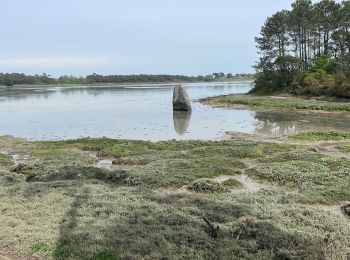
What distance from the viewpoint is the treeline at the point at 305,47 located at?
55.0 metres

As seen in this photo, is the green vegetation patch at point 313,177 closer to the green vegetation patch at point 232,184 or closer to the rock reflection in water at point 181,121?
the green vegetation patch at point 232,184

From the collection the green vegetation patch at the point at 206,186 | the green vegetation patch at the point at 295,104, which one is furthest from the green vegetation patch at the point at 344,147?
the green vegetation patch at the point at 295,104

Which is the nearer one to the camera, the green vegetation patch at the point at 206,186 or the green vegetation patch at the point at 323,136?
the green vegetation patch at the point at 206,186

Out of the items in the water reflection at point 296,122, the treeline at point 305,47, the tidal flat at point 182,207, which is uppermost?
the treeline at point 305,47

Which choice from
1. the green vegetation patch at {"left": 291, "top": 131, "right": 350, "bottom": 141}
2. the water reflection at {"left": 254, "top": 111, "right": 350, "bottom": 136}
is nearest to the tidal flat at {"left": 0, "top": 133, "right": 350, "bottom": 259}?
the green vegetation patch at {"left": 291, "top": 131, "right": 350, "bottom": 141}

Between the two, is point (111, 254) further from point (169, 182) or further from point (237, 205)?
point (169, 182)

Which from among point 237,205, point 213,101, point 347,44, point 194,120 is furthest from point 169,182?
point 347,44

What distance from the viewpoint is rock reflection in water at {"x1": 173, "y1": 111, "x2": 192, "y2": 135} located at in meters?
32.6

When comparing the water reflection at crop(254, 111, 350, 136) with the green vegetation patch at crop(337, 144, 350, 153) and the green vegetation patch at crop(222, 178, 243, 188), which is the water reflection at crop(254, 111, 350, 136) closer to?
the green vegetation patch at crop(337, 144, 350, 153)

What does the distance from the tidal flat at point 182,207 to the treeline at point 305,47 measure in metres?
37.4

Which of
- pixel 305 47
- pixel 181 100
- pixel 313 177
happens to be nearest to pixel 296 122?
pixel 181 100

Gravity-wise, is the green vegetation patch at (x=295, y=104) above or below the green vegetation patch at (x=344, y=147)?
above

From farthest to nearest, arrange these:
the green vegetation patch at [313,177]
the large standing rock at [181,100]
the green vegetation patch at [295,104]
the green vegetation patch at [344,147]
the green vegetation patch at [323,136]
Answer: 1. the large standing rock at [181,100]
2. the green vegetation patch at [295,104]
3. the green vegetation patch at [323,136]
4. the green vegetation patch at [344,147]
5. the green vegetation patch at [313,177]

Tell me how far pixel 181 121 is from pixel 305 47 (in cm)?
4195
